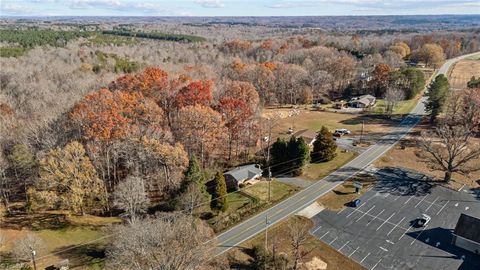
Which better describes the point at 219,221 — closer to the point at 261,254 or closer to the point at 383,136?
the point at 261,254

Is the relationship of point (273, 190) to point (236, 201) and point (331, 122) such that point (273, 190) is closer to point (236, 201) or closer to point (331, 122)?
point (236, 201)

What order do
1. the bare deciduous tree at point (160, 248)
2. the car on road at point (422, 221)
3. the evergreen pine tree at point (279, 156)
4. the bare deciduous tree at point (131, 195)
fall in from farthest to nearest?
the evergreen pine tree at point (279, 156) < the car on road at point (422, 221) < the bare deciduous tree at point (131, 195) < the bare deciduous tree at point (160, 248)

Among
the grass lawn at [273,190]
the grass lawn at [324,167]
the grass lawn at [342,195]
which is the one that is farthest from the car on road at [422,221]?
the grass lawn at [273,190]

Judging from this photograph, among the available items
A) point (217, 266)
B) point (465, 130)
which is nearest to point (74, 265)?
point (217, 266)

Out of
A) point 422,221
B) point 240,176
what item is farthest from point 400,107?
point 240,176

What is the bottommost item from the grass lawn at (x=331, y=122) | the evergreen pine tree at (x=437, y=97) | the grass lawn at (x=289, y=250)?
the grass lawn at (x=289, y=250)

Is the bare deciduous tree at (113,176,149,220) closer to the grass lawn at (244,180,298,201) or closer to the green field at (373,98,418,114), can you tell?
the grass lawn at (244,180,298,201)

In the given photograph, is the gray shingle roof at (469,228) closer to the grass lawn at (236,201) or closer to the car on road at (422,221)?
the car on road at (422,221)
